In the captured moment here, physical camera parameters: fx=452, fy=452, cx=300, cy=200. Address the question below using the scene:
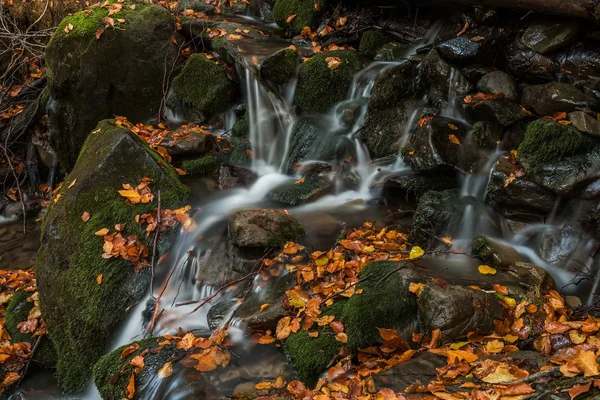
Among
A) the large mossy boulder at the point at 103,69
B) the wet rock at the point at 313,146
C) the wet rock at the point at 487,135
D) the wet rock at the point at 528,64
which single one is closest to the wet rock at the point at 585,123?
the wet rock at the point at 487,135

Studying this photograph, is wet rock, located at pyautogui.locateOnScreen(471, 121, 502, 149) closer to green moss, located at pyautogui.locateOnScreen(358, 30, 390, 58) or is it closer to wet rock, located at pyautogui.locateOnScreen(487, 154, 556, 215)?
wet rock, located at pyautogui.locateOnScreen(487, 154, 556, 215)

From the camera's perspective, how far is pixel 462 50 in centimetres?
607

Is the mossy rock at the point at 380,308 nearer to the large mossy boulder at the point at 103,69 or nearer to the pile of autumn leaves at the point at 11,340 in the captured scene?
the pile of autumn leaves at the point at 11,340

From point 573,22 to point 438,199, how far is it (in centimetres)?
274

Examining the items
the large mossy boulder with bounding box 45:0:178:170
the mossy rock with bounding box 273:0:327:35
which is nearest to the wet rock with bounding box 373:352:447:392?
the large mossy boulder with bounding box 45:0:178:170

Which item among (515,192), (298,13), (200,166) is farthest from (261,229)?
(298,13)

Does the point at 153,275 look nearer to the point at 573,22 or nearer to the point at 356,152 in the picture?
the point at 356,152

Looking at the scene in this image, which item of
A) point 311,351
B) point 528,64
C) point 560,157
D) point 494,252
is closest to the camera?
point 311,351

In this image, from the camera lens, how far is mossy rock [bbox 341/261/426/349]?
362 centimetres

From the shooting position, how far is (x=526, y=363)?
3.00 metres

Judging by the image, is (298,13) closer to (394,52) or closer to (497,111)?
(394,52)

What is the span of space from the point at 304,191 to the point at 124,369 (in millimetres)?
3135

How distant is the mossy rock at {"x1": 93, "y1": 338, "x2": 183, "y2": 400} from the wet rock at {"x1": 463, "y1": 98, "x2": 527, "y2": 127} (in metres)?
4.45

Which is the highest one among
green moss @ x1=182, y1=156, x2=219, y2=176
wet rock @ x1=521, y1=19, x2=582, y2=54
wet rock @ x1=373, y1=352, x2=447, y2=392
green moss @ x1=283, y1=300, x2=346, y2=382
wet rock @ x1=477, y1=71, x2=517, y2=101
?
wet rock @ x1=521, y1=19, x2=582, y2=54
